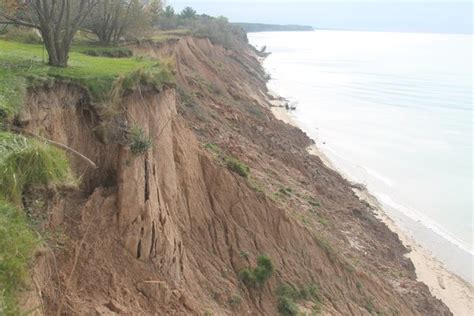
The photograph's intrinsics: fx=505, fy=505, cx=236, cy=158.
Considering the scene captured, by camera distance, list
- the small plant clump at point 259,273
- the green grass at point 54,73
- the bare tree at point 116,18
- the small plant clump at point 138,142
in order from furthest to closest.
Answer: the bare tree at point 116,18 → the small plant clump at point 259,273 → the small plant clump at point 138,142 → the green grass at point 54,73

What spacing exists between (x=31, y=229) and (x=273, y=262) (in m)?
10.3

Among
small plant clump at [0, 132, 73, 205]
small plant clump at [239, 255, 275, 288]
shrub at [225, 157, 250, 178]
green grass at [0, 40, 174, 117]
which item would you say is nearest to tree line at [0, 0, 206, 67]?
green grass at [0, 40, 174, 117]

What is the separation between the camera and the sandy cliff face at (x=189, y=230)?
8.94 metres

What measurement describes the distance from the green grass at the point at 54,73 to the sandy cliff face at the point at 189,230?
30 cm

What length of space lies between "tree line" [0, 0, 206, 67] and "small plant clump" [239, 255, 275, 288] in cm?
753

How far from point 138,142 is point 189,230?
4522 mm

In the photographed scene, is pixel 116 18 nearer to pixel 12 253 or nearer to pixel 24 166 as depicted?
pixel 24 166

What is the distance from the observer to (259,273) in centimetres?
1473

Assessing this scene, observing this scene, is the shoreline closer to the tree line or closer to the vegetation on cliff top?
the tree line

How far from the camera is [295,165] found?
29750 mm

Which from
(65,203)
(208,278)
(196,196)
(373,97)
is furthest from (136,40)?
(373,97)

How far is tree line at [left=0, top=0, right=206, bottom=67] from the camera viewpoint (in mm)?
12094

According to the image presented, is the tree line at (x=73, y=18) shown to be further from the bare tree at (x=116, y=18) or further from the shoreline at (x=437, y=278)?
the shoreline at (x=437, y=278)

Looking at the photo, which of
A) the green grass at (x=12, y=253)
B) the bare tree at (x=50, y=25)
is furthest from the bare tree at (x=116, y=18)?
the green grass at (x=12, y=253)
